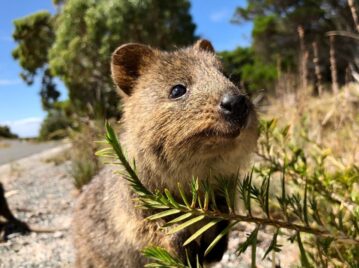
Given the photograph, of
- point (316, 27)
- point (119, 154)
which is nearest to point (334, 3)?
point (316, 27)

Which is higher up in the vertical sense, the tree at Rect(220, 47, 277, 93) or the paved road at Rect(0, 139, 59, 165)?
the tree at Rect(220, 47, 277, 93)

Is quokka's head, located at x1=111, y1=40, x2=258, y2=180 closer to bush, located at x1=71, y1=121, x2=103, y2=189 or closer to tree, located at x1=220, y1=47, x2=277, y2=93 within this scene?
bush, located at x1=71, y1=121, x2=103, y2=189

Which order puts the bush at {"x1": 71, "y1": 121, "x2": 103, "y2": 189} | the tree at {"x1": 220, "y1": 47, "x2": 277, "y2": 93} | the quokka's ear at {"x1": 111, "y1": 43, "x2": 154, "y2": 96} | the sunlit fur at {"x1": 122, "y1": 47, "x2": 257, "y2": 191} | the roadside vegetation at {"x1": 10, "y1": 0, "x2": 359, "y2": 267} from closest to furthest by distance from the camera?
the roadside vegetation at {"x1": 10, "y1": 0, "x2": 359, "y2": 267}
the sunlit fur at {"x1": 122, "y1": 47, "x2": 257, "y2": 191}
the quokka's ear at {"x1": 111, "y1": 43, "x2": 154, "y2": 96}
the bush at {"x1": 71, "y1": 121, "x2": 103, "y2": 189}
the tree at {"x1": 220, "y1": 47, "x2": 277, "y2": 93}

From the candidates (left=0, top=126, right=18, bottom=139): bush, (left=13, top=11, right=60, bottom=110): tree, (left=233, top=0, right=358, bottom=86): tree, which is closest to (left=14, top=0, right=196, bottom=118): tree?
(left=13, top=11, right=60, bottom=110): tree

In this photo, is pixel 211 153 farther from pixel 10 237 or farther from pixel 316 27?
pixel 316 27

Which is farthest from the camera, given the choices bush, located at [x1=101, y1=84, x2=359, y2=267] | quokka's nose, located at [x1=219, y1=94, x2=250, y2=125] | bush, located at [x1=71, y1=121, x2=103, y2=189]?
bush, located at [x1=71, y1=121, x2=103, y2=189]

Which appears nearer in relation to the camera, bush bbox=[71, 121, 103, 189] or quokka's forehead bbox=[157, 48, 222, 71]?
quokka's forehead bbox=[157, 48, 222, 71]

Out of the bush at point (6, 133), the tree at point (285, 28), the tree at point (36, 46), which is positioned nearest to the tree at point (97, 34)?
the tree at point (36, 46)

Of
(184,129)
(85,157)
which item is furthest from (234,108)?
(85,157)
